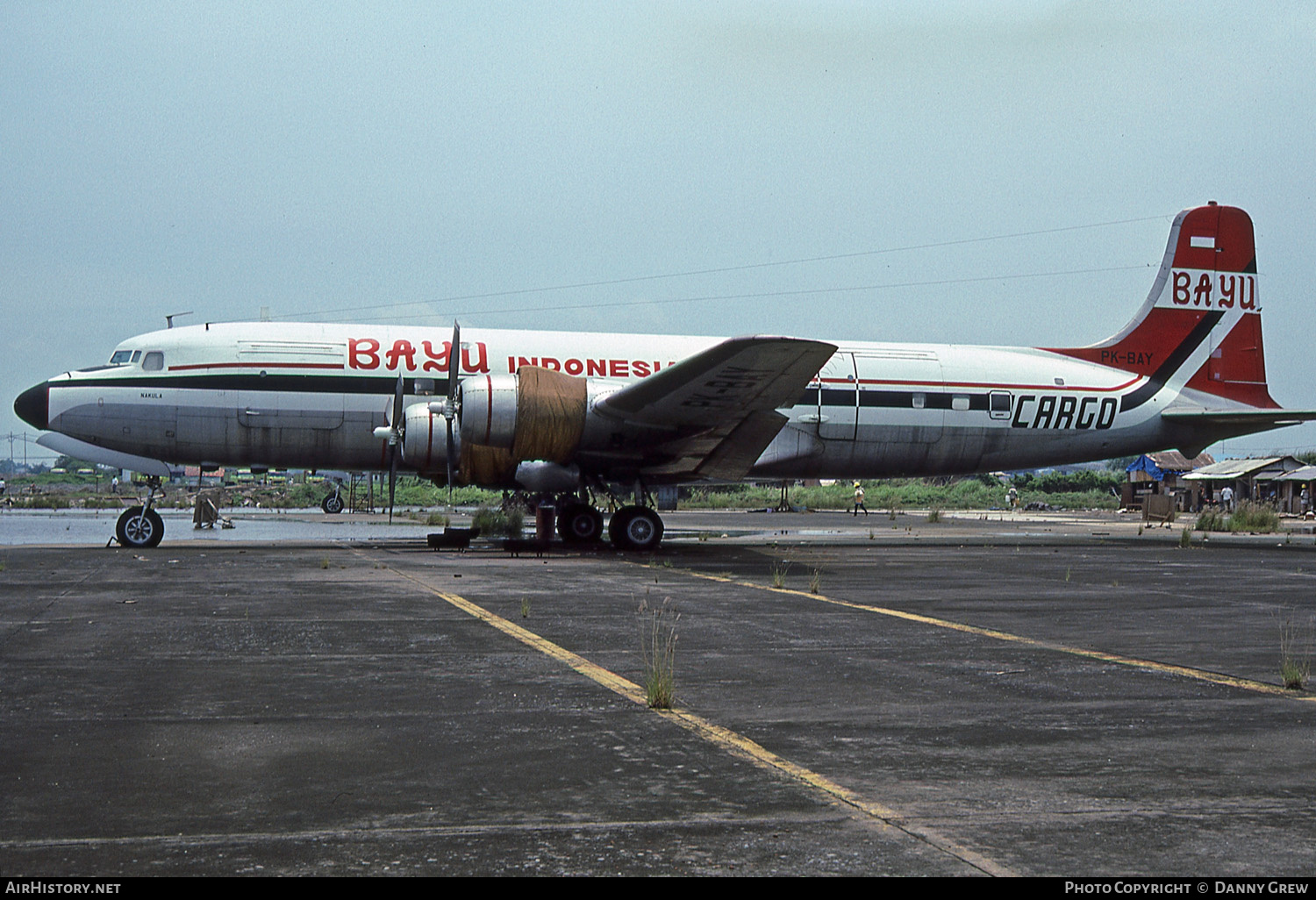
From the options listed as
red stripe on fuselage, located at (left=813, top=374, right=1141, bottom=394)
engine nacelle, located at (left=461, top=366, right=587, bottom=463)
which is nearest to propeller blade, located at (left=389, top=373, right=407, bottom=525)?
engine nacelle, located at (left=461, top=366, right=587, bottom=463)

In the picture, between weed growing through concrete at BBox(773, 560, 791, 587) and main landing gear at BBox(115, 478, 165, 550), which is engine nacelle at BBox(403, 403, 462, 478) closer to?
main landing gear at BBox(115, 478, 165, 550)

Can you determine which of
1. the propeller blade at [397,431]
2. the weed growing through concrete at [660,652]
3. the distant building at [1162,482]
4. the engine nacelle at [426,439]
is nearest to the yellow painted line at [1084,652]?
the weed growing through concrete at [660,652]

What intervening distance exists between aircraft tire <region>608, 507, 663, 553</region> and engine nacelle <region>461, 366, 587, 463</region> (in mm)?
2240

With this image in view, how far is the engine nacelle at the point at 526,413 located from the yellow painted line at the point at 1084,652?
298 inches

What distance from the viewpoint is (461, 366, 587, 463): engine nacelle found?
2067cm

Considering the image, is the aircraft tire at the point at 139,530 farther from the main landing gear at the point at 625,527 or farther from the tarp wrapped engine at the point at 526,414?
the main landing gear at the point at 625,527

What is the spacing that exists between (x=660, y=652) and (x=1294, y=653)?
530 centimetres

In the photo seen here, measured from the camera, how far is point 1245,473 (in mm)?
64438

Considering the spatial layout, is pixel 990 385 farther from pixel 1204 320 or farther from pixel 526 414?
pixel 526 414

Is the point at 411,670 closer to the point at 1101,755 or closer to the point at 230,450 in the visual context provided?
the point at 1101,755

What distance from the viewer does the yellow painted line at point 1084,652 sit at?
7.90 meters
